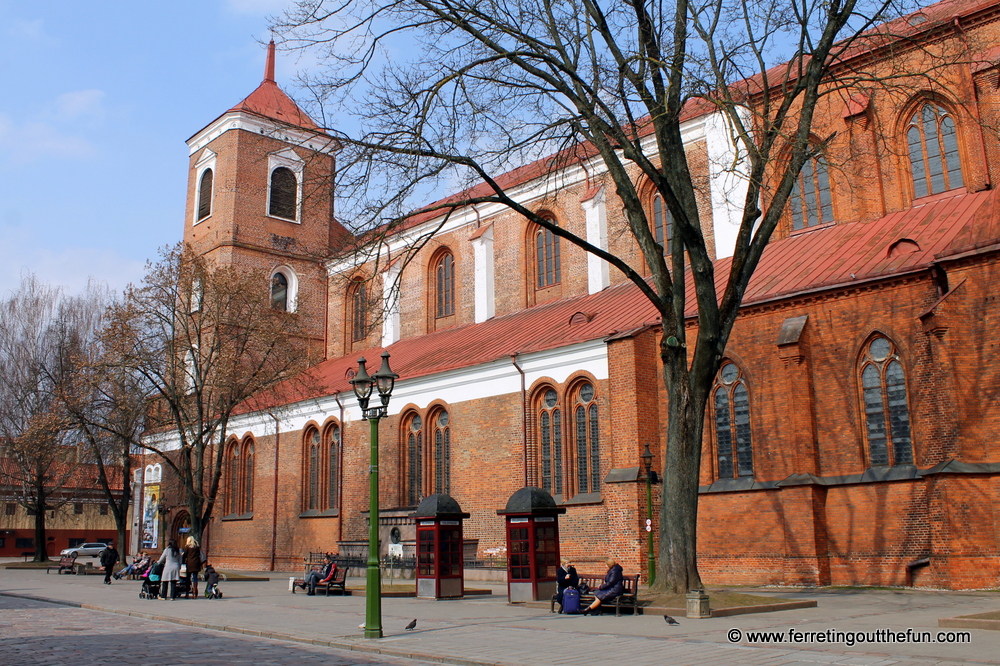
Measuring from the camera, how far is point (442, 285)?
34.0 meters

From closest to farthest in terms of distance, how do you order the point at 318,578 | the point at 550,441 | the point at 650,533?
the point at 650,533 < the point at 318,578 < the point at 550,441

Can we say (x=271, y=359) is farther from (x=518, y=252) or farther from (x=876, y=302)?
(x=876, y=302)

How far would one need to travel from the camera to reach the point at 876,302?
60.2 feet

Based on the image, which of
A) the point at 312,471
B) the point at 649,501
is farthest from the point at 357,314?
the point at 649,501

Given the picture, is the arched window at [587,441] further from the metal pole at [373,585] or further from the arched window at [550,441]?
the metal pole at [373,585]

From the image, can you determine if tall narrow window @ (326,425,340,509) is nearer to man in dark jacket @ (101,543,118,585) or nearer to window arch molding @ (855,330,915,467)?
man in dark jacket @ (101,543,118,585)

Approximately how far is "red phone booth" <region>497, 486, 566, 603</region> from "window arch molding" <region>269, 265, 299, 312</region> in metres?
25.1

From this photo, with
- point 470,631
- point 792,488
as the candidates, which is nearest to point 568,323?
point 792,488

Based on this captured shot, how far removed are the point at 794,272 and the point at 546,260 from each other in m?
10.7

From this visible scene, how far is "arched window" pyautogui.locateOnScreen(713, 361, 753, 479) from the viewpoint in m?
20.1

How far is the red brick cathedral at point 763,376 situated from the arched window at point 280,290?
26.6 ft

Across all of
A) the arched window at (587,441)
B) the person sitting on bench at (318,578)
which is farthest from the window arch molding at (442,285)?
the person sitting on bench at (318,578)

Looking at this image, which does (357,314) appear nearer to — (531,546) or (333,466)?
(333,466)

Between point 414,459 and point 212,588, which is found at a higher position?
point 414,459
